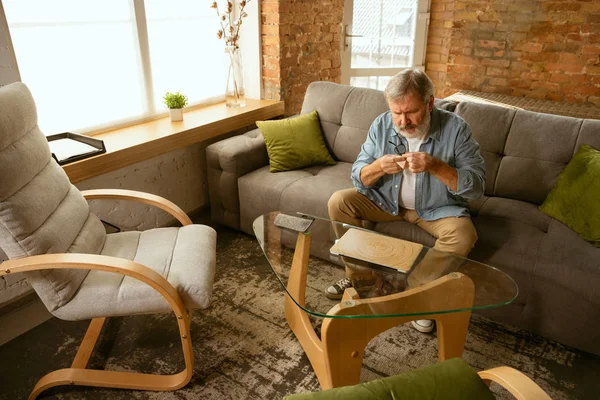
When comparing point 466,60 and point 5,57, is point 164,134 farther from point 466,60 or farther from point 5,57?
point 466,60

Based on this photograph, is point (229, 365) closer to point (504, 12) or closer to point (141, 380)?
point (141, 380)

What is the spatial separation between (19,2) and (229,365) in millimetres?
2010

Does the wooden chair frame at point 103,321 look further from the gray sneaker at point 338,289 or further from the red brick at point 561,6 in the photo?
the red brick at point 561,6

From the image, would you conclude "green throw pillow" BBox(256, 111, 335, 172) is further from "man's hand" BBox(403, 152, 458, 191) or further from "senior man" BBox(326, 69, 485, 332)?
"man's hand" BBox(403, 152, 458, 191)

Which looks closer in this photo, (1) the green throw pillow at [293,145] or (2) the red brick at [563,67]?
(1) the green throw pillow at [293,145]

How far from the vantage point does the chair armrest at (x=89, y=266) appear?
5.13 ft

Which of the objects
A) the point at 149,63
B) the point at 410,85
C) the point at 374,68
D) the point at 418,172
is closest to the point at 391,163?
the point at 418,172

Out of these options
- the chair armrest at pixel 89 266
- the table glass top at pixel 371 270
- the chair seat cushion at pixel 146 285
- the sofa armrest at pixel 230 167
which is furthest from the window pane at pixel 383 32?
the chair armrest at pixel 89 266

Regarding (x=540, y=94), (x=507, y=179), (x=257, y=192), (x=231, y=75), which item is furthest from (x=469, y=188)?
(x=540, y=94)

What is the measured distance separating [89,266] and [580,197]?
2095 millimetres

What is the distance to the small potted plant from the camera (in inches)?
117

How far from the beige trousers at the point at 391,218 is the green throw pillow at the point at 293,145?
22.4 inches

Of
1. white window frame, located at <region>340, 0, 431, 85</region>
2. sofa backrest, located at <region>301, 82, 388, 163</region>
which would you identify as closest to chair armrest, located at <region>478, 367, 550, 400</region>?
sofa backrest, located at <region>301, 82, 388, 163</region>

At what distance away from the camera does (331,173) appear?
281 cm
